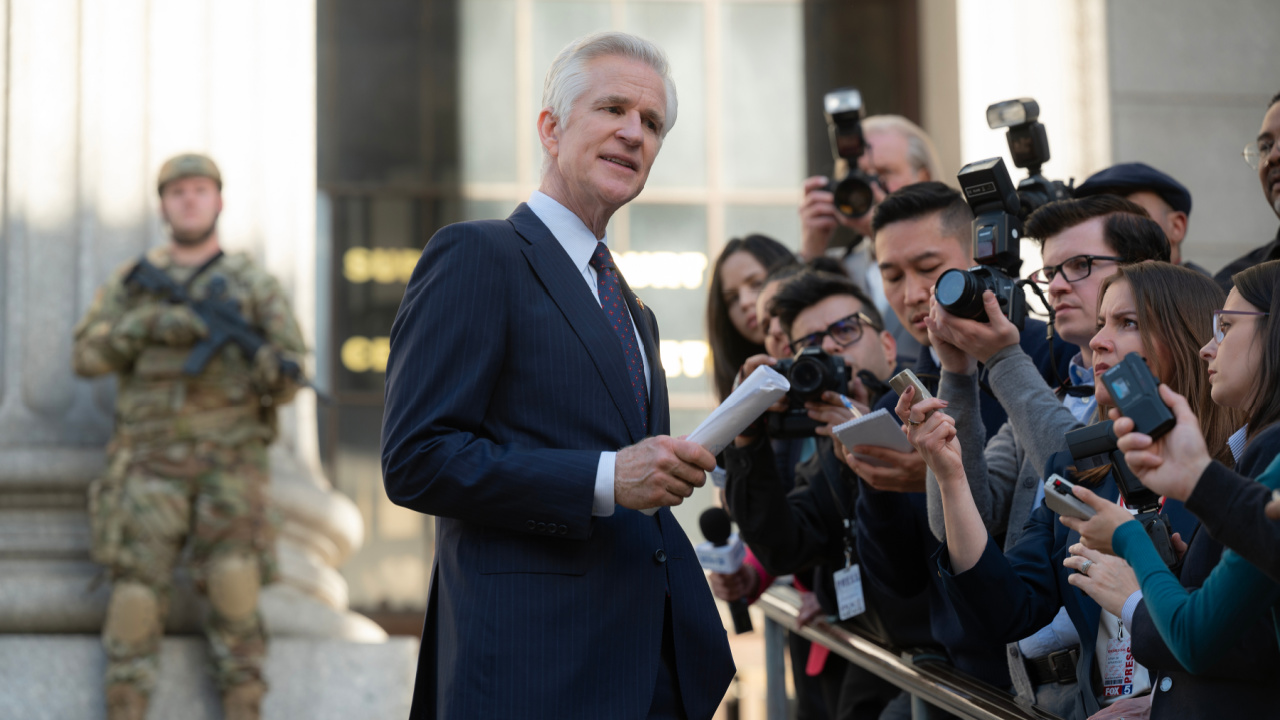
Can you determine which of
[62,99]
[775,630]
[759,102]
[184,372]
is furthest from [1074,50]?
[62,99]

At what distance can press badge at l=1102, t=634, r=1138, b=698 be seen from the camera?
2.19 meters

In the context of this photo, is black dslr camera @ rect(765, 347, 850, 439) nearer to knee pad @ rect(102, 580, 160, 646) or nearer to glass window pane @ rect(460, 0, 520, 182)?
knee pad @ rect(102, 580, 160, 646)

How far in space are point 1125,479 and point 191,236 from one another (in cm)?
480

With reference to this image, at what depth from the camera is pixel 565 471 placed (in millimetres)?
1881

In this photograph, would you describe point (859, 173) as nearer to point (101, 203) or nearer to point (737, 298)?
point (737, 298)

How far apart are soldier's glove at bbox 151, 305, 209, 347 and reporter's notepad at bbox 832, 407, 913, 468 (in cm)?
378

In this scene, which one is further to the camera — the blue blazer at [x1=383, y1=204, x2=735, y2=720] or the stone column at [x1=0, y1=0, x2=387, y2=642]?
the stone column at [x1=0, y1=0, x2=387, y2=642]

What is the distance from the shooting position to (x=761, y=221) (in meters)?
8.59

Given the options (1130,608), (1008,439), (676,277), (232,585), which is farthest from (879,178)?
(676,277)

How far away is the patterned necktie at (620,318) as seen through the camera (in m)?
2.11

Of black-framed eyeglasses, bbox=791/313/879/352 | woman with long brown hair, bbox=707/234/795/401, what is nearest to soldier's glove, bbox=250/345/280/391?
woman with long brown hair, bbox=707/234/795/401

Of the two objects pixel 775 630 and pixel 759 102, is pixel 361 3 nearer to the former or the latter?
pixel 759 102

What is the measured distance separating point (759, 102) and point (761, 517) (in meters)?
5.84

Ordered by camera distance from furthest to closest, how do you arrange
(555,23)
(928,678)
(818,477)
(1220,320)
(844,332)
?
(555,23)
(818,477)
(844,332)
(928,678)
(1220,320)
